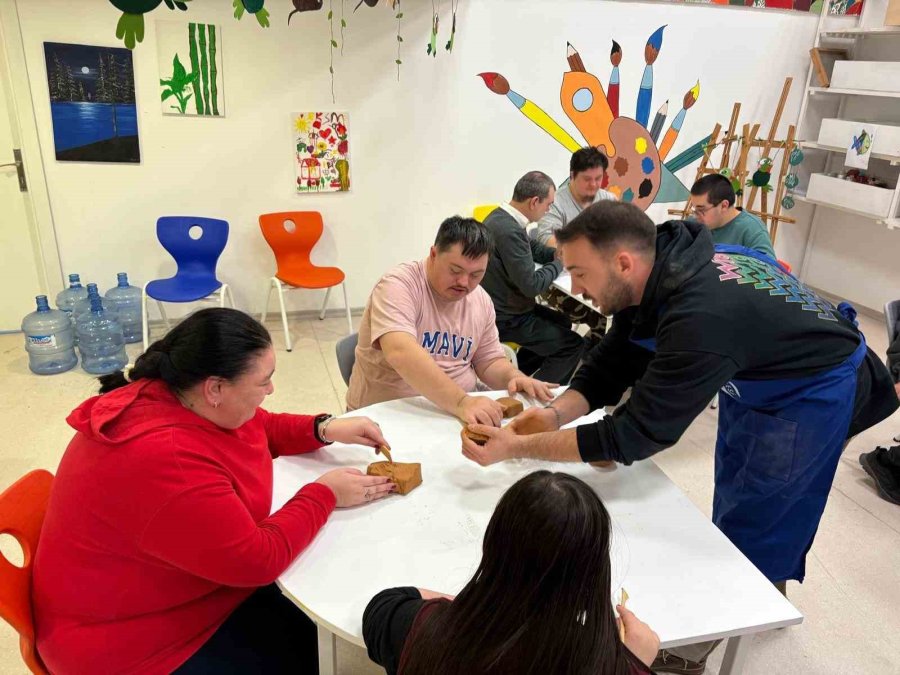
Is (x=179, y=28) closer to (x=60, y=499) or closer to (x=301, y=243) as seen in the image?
(x=301, y=243)

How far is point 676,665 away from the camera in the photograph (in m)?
1.84

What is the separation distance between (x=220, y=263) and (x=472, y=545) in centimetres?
377

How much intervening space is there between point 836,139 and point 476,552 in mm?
5357

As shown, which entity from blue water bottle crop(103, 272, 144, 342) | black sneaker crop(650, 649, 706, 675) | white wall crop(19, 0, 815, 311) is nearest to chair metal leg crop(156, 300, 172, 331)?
blue water bottle crop(103, 272, 144, 342)

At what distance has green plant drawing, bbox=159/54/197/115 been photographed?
4066 millimetres

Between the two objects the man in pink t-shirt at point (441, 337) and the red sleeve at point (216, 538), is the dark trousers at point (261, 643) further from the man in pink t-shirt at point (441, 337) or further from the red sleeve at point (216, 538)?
the man in pink t-shirt at point (441, 337)

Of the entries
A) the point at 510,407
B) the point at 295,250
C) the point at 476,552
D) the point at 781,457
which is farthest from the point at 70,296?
the point at 781,457

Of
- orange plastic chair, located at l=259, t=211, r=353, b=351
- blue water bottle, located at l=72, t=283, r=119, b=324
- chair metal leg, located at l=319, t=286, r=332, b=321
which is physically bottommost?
chair metal leg, located at l=319, t=286, r=332, b=321

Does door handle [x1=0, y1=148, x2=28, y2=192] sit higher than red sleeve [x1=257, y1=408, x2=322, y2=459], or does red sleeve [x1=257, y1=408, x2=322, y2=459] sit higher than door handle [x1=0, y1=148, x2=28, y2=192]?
door handle [x1=0, y1=148, x2=28, y2=192]

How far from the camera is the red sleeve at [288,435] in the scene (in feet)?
5.40

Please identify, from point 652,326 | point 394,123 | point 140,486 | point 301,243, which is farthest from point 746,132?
point 140,486

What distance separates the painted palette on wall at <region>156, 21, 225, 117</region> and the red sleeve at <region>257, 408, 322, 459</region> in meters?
3.28

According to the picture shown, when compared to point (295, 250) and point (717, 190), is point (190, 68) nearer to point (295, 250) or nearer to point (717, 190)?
point (295, 250)

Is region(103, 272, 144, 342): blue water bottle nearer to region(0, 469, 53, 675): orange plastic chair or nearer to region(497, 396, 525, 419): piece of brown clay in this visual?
region(0, 469, 53, 675): orange plastic chair
